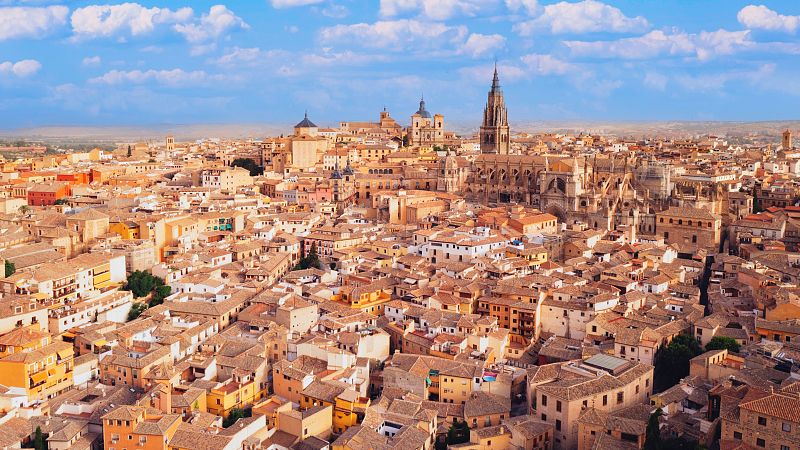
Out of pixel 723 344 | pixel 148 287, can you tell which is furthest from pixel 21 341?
pixel 723 344

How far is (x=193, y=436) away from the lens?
16.5 m

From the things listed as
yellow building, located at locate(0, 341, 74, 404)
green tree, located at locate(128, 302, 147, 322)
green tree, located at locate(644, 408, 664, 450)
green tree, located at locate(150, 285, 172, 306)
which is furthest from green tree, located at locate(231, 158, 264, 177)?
green tree, located at locate(644, 408, 664, 450)

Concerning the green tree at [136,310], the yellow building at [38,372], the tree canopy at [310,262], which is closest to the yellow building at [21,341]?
the yellow building at [38,372]

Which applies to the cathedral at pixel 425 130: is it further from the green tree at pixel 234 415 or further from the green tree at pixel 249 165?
the green tree at pixel 234 415

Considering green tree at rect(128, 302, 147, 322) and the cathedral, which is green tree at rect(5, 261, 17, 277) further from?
the cathedral

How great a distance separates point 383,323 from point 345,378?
13.4ft

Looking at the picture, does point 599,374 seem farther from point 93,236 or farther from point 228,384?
point 93,236

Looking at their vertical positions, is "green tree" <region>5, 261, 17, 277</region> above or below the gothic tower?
below

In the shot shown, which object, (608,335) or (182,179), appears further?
(182,179)

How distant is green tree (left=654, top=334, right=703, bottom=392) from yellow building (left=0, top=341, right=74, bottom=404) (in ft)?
48.4

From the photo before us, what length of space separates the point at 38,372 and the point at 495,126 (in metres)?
38.0

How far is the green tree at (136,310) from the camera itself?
24.3 meters

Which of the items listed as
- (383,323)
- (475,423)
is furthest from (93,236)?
(475,423)

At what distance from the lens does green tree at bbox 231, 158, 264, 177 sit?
49.7 meters
